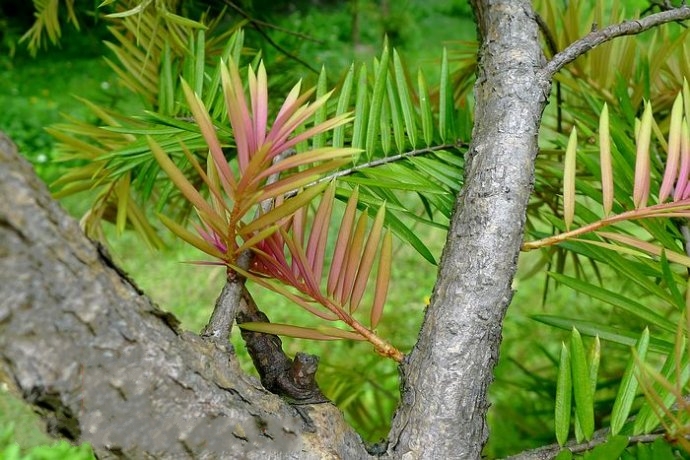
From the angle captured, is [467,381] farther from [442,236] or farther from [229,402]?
[442,236]

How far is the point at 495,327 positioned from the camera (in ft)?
1.09

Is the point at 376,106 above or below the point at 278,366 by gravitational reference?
above

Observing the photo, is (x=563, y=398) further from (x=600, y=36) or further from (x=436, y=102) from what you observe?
(x=436, y=102)

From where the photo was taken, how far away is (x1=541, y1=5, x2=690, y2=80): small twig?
387 millimetres

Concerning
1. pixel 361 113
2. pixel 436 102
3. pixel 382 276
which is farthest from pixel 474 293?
pixel 436 102

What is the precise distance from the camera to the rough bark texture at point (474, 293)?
323 mm

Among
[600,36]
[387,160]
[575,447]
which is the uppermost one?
[600,36]

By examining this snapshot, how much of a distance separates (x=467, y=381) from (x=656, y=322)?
0.14 metres

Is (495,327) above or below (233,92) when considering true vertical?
below

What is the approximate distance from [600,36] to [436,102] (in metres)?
0.28

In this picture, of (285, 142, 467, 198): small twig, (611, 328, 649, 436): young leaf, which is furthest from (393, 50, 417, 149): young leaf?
(611, 328, 649, 436): young leaf

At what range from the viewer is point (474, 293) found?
0.33 metres

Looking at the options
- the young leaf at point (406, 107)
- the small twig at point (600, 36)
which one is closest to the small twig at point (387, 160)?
the young leaf at point (406, 107)

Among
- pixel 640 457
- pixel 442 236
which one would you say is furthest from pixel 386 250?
pixel 442 236
